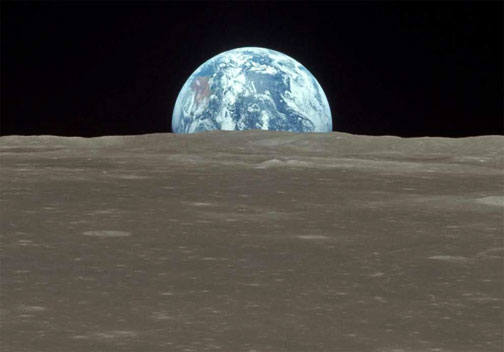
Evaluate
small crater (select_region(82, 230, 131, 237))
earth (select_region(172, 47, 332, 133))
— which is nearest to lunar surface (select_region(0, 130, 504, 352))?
small crater (select_region(82, 230, 131, 237))

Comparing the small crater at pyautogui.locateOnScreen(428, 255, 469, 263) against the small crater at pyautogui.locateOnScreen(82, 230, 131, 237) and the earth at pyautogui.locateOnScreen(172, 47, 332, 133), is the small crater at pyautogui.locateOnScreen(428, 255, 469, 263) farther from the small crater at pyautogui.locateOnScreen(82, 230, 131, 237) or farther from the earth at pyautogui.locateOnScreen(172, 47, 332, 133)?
the earth at pyautogui.locateOnScreen(172, 47, 332, 133)

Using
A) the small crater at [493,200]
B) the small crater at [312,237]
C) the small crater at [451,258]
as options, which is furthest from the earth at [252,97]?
the small crater at [451,258]

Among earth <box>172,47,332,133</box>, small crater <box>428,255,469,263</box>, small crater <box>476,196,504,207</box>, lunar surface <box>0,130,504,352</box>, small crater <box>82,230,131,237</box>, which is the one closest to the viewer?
lunar surface <box>0,130,504,352</box>

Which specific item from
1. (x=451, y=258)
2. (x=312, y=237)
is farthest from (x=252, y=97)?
(x=451, y=258)

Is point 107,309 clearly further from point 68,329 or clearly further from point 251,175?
point 251,175

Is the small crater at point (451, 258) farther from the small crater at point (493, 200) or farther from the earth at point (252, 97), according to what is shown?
the earth at point (252, 97)

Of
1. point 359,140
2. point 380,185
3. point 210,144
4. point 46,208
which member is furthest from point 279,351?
point 359,140
